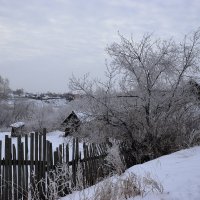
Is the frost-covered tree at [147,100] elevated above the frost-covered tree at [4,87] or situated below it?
below

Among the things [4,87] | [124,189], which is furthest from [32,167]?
[4,87]

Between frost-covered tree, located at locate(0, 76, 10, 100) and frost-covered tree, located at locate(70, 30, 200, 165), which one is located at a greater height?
frost-covered tree, located at locate(0, 76, 10, 100)

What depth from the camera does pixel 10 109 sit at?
7831 centimetres

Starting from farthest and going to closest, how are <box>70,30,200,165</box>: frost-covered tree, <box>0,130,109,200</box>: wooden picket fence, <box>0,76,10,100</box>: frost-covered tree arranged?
<box>0,76,10,100</box>: frost-covered tree < <box>70,30,200,165</box>: frost-covered tree < <box>0,130,109,200</box>: wooden picket fence

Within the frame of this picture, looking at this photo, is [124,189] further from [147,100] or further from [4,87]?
[4,87]

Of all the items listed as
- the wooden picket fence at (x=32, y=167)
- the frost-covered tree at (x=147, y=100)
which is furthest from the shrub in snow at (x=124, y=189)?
the frost-covered tree at (x=147, y=100)

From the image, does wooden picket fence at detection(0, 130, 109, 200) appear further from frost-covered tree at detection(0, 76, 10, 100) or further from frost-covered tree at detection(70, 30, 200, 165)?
frost-covered tree at detection(0, 76, 10, 100)

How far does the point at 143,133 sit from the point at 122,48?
3342mm

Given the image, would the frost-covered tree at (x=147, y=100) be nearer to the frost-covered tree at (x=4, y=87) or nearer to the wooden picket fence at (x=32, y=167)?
the wooden picket fence at (x=32, y=167)

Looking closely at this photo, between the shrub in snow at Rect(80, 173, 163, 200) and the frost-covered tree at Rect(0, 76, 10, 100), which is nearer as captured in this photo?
the shrub in snow at Rect(80, 173, 163, 200)

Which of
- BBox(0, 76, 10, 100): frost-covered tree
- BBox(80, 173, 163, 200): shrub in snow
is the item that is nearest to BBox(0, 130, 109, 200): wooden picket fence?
BBox(80, 173, 163, 200): shrub in snow

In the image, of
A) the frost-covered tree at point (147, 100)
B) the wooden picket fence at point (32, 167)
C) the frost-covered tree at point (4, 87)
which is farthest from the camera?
the frost-covered tree at point (4, 87)

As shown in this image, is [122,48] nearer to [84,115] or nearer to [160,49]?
[160,49]

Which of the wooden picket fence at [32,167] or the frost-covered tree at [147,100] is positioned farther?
the frost-covered tree at [147,100]
